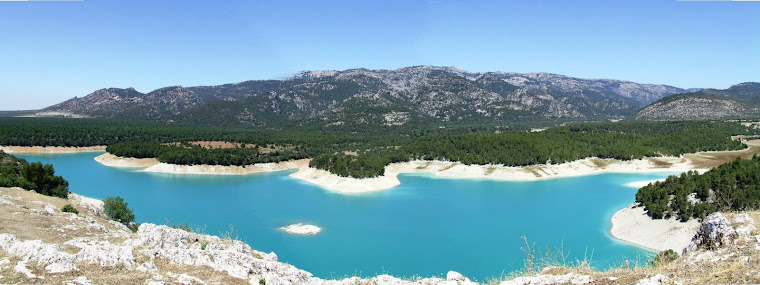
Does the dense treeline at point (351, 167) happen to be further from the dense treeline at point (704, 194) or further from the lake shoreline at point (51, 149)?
the lake shoreline at point (51, 149)

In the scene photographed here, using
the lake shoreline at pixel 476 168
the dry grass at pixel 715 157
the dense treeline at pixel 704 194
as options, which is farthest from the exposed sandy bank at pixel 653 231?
the dry grass at pixel 715 157

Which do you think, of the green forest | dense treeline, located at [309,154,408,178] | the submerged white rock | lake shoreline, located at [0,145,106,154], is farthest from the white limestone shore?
lake shoreline, located at [0,145,106,154]

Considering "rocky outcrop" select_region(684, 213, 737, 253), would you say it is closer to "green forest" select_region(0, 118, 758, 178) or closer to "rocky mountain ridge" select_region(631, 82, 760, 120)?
"green forest" select_region(0, 118, 758, 178)

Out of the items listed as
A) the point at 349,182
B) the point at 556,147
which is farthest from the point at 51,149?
the point at 556,147

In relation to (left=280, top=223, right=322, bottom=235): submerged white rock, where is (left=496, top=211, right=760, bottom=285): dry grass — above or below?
above

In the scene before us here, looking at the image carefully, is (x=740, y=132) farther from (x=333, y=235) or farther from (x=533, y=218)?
(x=333, y=235)

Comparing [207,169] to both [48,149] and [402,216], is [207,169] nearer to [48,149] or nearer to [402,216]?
[402,216]
